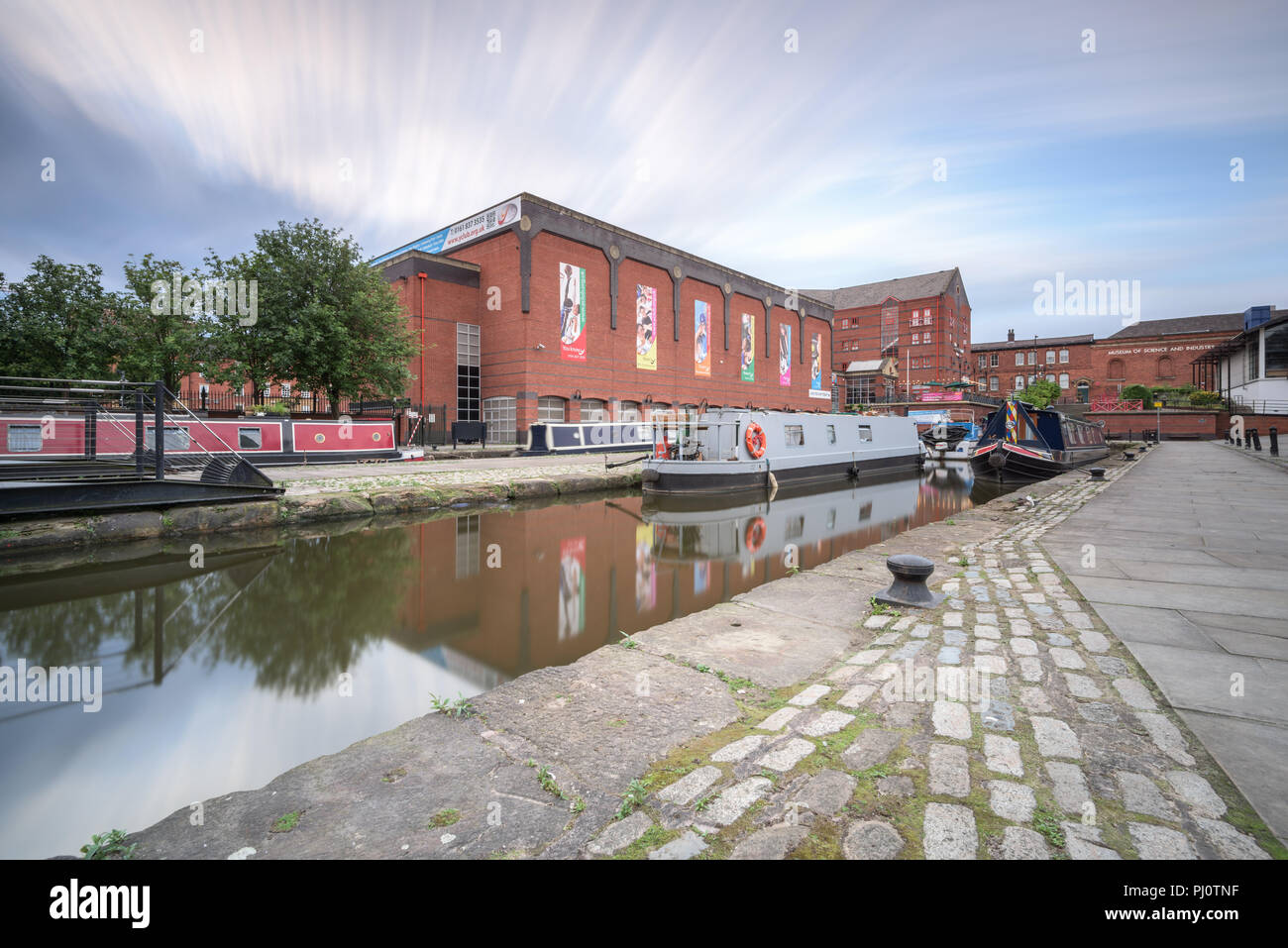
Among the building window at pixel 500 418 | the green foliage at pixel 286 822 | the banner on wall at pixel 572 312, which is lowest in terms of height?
the green foliage at pixel 286 822

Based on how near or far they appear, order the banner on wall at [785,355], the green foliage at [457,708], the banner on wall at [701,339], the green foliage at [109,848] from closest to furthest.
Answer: the green foliage at [109,848] < the green foliage at [457,708] < the banner on wall at [701,339] < the banner on wall at [785,355]

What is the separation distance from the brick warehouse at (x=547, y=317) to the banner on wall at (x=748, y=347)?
4778mm

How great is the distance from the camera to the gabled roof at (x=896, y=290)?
61.4 metres

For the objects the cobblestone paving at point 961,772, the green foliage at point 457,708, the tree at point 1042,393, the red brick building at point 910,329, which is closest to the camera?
the cobblestone paving at point 961,772

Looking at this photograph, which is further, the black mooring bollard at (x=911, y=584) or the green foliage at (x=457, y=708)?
the black mooring bollard at (x=911, y=584)

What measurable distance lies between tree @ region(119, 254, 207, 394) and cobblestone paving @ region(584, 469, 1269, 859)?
1028 inches

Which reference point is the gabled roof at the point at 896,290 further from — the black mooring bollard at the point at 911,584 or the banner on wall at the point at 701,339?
the black mooring bollard at the point at 911,584

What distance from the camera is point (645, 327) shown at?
108 ft

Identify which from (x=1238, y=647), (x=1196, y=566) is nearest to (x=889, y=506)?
(x=1196, y=566)

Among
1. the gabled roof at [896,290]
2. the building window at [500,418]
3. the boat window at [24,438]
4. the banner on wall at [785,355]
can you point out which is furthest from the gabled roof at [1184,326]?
the boat window at [24,438]

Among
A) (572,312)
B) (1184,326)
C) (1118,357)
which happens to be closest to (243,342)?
(572,312)

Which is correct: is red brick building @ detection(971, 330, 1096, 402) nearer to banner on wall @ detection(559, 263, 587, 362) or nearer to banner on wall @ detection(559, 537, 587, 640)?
banner on wall @ detection(559, 263, 587, 362)

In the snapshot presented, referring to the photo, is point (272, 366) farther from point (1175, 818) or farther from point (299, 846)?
point (1175, 818)

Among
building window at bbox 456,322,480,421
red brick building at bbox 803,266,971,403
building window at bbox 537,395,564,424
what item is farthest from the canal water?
red brick building at bbox 803,266,971,403
